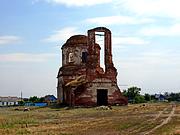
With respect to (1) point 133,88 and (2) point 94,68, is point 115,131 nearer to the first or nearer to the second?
(2) point 94,68

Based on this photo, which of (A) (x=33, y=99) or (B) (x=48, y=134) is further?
(A) (x=33, y=99)

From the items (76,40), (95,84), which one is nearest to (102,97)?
(95,84)

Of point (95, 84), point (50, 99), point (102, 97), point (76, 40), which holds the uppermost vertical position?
point (76, 40)

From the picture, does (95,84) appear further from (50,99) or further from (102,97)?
(50,99)

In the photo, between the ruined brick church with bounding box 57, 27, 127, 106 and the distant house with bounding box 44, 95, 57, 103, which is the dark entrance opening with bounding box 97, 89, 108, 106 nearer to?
the ruined brick church with bounding box 57, 27, 127, 106

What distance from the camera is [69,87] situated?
48.6m

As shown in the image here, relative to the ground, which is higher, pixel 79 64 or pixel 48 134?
pixel 79 64

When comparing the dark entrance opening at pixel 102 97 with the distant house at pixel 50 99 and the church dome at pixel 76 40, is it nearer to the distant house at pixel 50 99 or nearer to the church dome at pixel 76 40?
the church dome at pixel 76 40

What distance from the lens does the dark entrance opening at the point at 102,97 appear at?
4594 centimetres

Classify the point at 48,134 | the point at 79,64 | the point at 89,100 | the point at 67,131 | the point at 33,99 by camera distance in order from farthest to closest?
the point at 33,99 < the point at 79,64 < the point at 89,100 < the point at 67,131 < the point at 48,134

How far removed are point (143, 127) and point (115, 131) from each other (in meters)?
1.56

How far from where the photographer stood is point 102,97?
4641cm

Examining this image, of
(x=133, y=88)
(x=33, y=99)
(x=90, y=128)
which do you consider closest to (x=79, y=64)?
(x=133, y=88)

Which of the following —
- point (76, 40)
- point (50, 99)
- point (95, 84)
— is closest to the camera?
point (95, 84)
